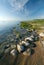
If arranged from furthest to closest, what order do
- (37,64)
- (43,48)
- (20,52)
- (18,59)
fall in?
(43,48) < (20,52) < (18,59) < (37,64)

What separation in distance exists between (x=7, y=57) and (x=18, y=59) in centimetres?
178

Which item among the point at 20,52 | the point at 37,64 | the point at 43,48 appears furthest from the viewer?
the point at 43,48

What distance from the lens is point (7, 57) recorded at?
1405 centimetres

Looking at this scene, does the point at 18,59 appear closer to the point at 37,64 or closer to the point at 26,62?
the point at 26,62

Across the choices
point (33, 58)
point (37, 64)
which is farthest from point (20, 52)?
point (37, 64)

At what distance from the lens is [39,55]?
1406cm

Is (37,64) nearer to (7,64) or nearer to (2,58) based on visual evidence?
(7,64)

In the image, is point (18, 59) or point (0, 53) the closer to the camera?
point (18, 59)

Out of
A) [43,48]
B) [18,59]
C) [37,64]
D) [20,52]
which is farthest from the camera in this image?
[43,48]

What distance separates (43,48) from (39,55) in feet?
8.22

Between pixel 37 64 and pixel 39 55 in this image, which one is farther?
pixel 39 55

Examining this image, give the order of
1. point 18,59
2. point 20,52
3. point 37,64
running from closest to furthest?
point 37,64 < point 18,59 < point 20,52

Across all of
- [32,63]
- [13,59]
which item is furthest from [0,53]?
[32,63]

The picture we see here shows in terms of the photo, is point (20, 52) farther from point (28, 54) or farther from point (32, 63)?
point (32, 63)
